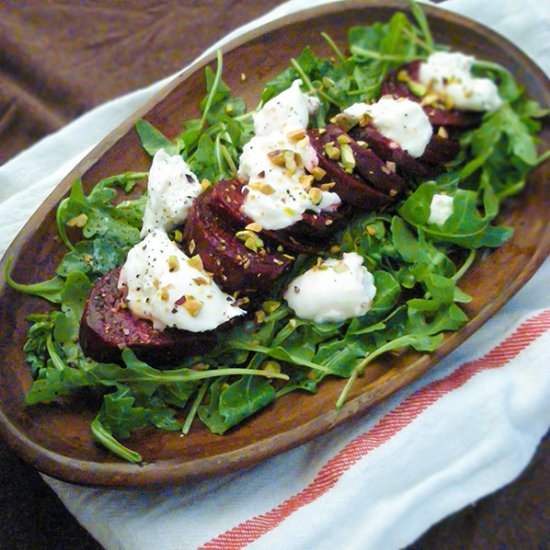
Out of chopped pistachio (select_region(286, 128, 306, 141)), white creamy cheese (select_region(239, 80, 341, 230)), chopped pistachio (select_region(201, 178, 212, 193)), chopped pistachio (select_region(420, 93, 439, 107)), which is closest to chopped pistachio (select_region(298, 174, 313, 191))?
white creamy cheese (select_region(239, 80, 341, 230))

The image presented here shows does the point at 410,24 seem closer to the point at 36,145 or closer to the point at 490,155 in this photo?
the point at 490,155

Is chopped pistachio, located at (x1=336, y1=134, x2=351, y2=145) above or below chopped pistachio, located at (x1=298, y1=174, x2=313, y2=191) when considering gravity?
above

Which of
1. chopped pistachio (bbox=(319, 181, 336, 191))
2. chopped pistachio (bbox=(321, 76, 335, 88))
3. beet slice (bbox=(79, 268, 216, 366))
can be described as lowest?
beet slice (bbox=(79, 268, 216, 366))

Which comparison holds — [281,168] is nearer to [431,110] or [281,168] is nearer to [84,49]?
[431,110]

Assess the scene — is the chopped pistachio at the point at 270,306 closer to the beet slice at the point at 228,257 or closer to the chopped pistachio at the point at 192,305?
the beet slice at the point at 228,257

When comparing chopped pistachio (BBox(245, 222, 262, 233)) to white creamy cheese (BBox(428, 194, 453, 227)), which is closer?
chopped pistachio (BBox(245, 222, 262, 233))

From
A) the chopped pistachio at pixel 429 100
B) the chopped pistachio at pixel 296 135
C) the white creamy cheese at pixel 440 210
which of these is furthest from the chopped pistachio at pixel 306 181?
the chopped pistachio at pixel 429 100

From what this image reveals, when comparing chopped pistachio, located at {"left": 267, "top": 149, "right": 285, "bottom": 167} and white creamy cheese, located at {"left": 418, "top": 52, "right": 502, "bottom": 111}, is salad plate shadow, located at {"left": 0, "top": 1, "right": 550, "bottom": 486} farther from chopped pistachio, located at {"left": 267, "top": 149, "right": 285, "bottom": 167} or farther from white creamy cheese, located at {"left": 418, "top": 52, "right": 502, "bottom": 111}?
chopped pistachio, located at {"left": 267, "top": 149, "right": 285, "bottom": 167}
